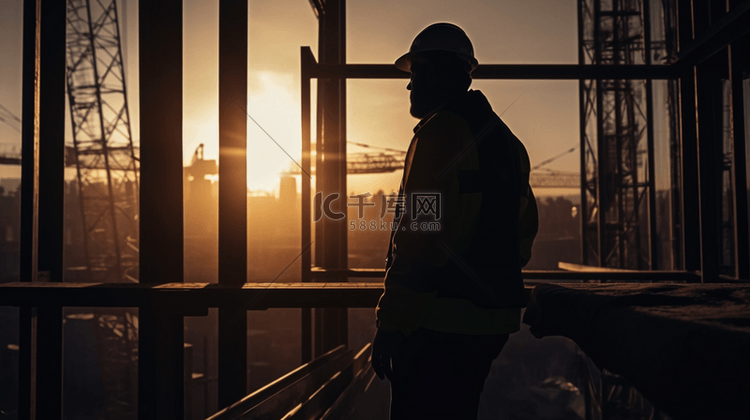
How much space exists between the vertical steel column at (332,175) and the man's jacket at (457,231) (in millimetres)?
4044

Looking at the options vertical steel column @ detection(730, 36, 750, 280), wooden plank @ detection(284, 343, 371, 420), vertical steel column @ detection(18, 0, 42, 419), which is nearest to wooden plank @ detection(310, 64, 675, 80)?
vertical steel column @ detection(730, 36, 750, 280)

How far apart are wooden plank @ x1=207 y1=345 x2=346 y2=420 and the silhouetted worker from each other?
135 centimetres

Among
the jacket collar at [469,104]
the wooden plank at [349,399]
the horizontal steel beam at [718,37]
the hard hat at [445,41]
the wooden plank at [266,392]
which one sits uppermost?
the horizontal steel beam at [718,37]

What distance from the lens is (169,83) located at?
3.02 metres

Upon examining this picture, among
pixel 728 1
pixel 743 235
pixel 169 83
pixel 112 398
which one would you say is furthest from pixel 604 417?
pixel 112 398

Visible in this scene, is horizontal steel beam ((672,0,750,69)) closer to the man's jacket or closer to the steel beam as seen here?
the man's jacket

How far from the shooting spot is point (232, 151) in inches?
136

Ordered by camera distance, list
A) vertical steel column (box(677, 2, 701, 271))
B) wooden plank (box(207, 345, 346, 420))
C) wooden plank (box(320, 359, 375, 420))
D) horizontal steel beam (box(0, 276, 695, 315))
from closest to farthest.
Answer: horizontal steel beam (box(0, 276, 695, 315)) < wooden plank (box(207, 345, 346, 420)) < vertical steel column (box(677, 2, 701, 271)) < wooden plank (box(320, 359, 375, 420))

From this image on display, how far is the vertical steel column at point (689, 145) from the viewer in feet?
13.9

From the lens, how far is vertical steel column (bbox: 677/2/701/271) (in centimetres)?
423

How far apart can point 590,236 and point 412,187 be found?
20645 millimetres

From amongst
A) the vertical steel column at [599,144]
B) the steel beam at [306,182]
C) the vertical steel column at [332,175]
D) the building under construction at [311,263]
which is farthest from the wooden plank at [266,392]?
the vertical steel column at [599,144]

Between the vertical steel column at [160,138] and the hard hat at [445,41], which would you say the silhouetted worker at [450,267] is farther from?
the vertical steel column at [160,138]

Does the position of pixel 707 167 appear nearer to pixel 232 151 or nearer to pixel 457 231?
pixel 457 231
